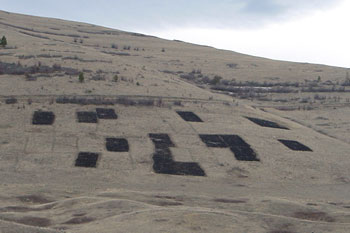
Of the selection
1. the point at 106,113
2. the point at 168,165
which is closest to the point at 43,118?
the point at 106,113

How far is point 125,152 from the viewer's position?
3931 centimetres

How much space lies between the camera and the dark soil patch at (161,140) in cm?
4164

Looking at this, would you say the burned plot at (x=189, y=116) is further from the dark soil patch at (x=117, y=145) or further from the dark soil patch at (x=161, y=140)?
the dark soil patch at (x=117, y=145)

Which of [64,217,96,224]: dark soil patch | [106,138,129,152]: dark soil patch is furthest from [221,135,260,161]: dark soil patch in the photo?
[64,217,96,224]: dark soil patch

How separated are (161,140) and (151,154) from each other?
11.6 feet

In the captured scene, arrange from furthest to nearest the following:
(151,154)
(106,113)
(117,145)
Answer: (106,113) < (117,145) < (151,154)

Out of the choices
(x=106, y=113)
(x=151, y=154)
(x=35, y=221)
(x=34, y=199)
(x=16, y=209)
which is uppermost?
(x=106, y=113)

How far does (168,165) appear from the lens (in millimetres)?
37562

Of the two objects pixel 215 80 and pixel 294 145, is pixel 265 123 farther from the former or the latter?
pixel 215 80

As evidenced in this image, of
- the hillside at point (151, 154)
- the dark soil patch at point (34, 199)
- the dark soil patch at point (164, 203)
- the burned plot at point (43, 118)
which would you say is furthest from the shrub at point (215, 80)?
the dark soil patch at point (34, 199)

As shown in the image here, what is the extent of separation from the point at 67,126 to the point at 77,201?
18.9 metres

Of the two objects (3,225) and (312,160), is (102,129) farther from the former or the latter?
(3,225)

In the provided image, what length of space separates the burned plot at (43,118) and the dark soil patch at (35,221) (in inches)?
885

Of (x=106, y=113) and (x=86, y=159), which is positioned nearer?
(x=86, y=159)
